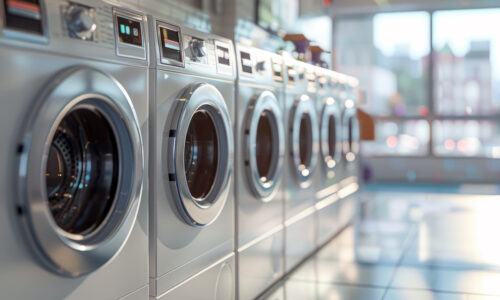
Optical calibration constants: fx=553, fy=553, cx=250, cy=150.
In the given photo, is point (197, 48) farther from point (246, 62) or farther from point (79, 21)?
point (79, 21)

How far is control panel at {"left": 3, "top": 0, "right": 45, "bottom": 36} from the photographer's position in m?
1.11

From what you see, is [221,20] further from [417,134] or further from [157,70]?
[417,134]

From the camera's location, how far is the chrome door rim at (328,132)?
3510 millimetres

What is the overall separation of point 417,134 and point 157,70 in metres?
6.50

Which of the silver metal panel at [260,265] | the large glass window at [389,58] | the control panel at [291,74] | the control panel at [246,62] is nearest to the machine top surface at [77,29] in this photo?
the control panel at [246,62]

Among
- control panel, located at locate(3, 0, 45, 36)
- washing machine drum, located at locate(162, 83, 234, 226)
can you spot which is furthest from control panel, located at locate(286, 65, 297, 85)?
control panel, located at locate(3, 0, 45, 36)

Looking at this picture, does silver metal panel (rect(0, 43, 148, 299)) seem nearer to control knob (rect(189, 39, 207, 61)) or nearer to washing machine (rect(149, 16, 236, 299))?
washing machine (rect(149, 16, 236, 299))

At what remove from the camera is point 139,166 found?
154 centimetres

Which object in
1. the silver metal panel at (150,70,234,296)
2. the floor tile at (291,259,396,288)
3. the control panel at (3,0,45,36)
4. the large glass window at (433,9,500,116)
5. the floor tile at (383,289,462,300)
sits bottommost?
the floor tile at (383,289,462,300)

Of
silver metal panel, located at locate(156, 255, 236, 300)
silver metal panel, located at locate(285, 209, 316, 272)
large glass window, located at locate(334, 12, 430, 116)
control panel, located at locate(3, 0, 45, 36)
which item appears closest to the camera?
control panel, located at locate(3, 0, 45, 36)

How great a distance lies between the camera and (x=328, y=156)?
371 centimetres

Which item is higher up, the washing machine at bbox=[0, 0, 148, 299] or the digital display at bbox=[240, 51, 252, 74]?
the digital display at bbox=[240, 51, 252, 74]

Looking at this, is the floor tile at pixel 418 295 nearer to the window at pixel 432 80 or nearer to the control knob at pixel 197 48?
the control knob at pixel 197 48

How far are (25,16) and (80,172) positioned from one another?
1.46 ft
